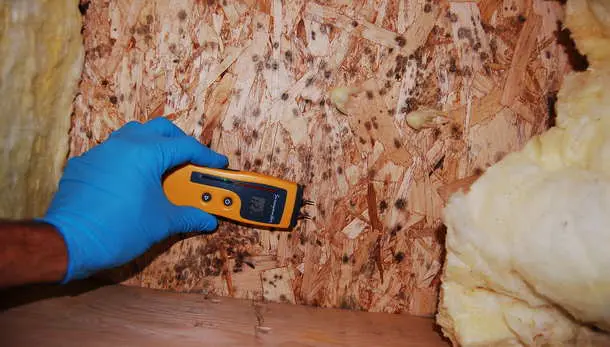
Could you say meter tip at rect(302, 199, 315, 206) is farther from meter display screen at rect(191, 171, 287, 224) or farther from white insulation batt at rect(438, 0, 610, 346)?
white insulation batt at rect(438, 0, 610, 346)

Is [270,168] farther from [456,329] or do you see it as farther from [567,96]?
[567,96]

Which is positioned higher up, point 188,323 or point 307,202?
point 307,202

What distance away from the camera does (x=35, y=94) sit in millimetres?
1161

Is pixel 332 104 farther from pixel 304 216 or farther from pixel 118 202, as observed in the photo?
pixel 118 202

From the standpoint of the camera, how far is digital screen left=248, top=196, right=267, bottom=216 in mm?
1171

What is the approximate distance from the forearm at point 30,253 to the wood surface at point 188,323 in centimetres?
15

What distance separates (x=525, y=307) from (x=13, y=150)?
3.97 feet

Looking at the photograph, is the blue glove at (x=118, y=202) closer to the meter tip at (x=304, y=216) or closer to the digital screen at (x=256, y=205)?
the digital screen at (x=256, y=205)

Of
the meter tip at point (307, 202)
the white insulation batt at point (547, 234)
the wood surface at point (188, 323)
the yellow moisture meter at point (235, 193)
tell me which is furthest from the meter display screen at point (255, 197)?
the white insulation batt at point (547, 234)

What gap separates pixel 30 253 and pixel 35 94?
1.49ft

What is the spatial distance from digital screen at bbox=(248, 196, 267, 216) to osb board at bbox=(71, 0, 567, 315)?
14cm

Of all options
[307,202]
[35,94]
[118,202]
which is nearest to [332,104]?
[307,202]

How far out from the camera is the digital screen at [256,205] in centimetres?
117

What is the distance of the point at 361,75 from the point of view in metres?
1.26
